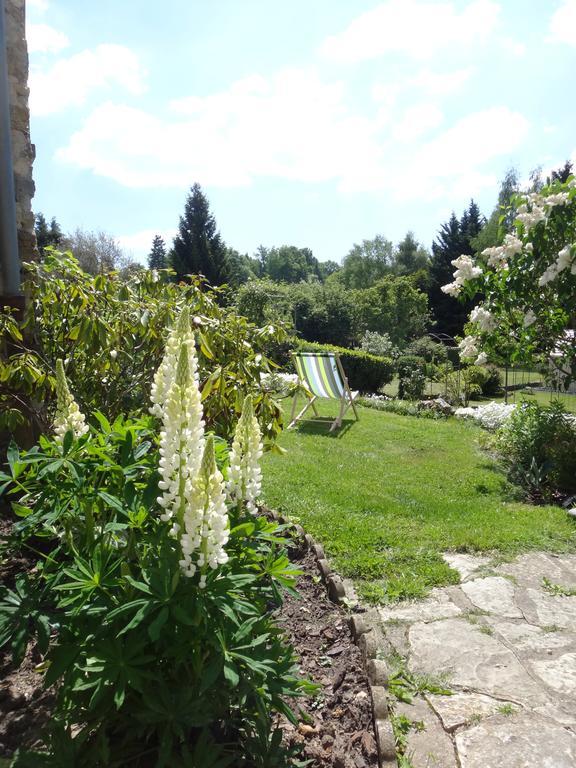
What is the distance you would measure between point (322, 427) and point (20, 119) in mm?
5564

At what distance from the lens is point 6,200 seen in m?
3.14

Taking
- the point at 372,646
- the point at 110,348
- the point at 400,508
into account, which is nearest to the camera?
the point at 372,646

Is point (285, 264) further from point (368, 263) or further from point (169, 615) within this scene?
point (169, 615)

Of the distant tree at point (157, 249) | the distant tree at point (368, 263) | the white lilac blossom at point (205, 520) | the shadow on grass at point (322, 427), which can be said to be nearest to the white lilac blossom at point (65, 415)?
the white lilac blossom at point (205, 520)

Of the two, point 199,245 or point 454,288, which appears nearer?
point 454,288

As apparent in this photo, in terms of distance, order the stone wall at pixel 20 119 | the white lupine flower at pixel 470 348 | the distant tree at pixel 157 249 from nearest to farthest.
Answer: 1. the stone wall at pixel 20 119
2. the white lupine flower at pixel 470 348
3. the distant tree at pixel 157 249

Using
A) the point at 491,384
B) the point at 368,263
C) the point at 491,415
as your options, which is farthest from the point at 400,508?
the point at 368,263

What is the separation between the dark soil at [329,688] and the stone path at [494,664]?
18cm

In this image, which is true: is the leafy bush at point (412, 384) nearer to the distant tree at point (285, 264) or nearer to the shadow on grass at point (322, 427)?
the shadow on grass at point (322, 427)

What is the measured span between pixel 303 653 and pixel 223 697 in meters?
0.84

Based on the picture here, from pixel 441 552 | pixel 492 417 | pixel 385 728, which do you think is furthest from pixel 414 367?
pixel 385 728

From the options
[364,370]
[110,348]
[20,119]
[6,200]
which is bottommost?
[364,370]

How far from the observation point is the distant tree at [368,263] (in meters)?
41.6

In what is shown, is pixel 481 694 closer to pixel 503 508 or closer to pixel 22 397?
pixel 503 508
